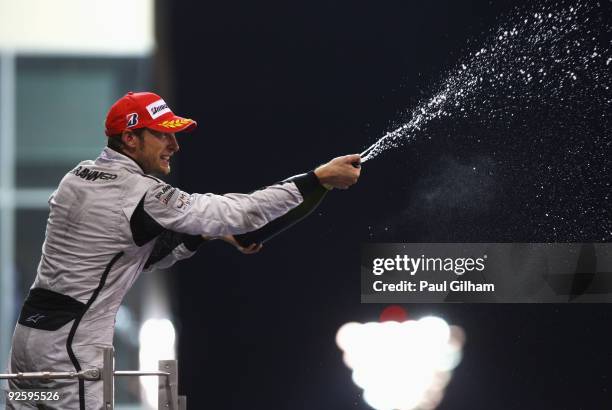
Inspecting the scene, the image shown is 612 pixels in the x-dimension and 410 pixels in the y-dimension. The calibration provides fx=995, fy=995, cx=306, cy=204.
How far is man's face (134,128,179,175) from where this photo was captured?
8.52 feet

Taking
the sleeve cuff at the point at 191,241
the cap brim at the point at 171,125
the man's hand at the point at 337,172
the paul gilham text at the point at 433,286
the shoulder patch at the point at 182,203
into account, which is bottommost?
the paul gilham text at the point at 433,286

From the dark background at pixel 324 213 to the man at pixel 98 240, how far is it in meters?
1.03

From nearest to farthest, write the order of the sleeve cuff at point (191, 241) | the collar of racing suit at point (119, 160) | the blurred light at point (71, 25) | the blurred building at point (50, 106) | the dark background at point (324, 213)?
the collar of racing suit at point (119, 160) → the sleeve cuff at point (191, 241) → the dark background at point (324, 213) → the blurred light at point (71, 25) → the blurred building at point (50, 106)

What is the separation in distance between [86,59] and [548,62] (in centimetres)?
212

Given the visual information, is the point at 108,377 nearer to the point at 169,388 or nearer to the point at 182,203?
the point at 169,388

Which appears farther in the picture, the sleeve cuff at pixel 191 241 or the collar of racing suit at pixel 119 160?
the sleeve cuff at pixel 191 241

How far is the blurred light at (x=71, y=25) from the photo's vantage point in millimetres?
3971

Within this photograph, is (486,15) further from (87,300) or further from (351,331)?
(87,300)

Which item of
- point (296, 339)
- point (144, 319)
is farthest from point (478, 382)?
point (144, 319)

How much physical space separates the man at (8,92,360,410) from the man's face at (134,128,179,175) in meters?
0.04

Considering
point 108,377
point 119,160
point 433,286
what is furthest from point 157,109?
point 433,286

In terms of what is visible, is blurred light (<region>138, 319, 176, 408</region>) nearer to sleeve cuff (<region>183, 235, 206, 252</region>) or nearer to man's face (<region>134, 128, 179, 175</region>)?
sleeve cuff (<region>183, 235, 206, 252</region>)

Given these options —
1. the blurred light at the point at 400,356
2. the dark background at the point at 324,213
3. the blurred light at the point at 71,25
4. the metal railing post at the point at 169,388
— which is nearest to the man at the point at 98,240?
the metal railing post at the point at 169,388

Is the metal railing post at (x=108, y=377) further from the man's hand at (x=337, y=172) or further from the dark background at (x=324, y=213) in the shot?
the dark background at (x=324, y=213)
